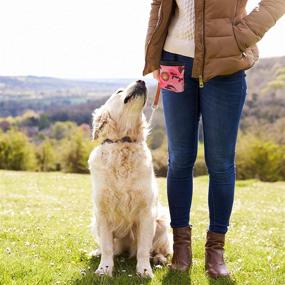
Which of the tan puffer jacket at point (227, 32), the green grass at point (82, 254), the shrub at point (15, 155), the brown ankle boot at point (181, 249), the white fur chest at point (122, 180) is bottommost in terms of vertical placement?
the shrub at point (15, 155)

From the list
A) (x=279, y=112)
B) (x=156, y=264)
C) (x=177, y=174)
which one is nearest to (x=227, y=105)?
(x=177, y=174)

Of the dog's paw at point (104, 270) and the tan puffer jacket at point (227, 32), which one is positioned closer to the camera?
the tan puffer jacket at point (227, 32)

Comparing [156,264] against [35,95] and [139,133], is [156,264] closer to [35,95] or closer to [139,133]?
[139,133]

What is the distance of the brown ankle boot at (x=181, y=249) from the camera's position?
198 inches

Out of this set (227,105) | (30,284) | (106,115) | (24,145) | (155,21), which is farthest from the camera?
(24,145)

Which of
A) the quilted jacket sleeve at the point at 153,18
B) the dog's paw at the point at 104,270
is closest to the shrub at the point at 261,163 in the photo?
the dog's paw at the point at 104,270

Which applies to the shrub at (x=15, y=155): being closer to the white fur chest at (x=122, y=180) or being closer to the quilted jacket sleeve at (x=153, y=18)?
the white fur chest at (x=122, y=180)

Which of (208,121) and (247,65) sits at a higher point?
(247,65)

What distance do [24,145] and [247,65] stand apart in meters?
50.8

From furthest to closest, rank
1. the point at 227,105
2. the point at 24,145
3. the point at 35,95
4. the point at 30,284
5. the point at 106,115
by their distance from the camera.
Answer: the point at 35,95 < the point at 24,145 < the point at 106,115 < the point at 227,105 < the point at 30,284

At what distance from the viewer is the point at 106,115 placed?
205 inches

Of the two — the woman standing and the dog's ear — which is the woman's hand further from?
the dog's ear

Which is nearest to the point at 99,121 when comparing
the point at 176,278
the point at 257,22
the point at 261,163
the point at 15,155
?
the point at 176,278

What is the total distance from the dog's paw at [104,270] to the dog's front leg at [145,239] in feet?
0.93
